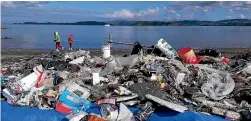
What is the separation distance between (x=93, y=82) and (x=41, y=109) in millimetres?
1751

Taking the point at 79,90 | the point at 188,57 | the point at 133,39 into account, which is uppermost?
the point at 188,57

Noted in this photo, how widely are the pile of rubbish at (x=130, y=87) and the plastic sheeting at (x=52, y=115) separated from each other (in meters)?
0.15

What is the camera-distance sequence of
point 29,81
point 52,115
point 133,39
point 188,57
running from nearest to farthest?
1. point 52,115
2. point 29,81
3. point 188,57
4. point 133,39

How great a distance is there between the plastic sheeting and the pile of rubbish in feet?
0.49

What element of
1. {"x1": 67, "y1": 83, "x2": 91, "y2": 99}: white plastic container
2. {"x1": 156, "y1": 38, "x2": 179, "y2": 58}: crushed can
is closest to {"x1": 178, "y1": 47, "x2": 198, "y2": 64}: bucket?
{"x1": 156, "y1": 38, "x2": 179, "y2": 58}: crushed can

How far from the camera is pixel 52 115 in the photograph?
25.8 ft

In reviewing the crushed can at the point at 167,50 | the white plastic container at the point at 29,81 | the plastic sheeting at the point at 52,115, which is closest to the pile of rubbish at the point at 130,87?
the white plastic container at the point at 29,81

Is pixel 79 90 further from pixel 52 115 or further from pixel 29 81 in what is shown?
pixel 29 81

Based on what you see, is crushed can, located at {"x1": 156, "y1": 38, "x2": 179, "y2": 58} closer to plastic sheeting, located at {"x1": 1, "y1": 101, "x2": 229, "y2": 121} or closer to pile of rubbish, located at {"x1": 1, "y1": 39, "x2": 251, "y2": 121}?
pile of rubbish, located at {"x1": 1, "y1": 39, "x2": 251, "y2": 121}

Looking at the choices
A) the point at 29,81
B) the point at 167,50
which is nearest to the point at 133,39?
the point at 167,50

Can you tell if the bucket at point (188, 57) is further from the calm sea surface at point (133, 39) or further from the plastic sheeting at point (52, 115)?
the calm sea surface at point (133, 39)

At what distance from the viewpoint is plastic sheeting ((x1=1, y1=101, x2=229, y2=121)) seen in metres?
7.34

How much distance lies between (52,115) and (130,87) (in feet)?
7.07

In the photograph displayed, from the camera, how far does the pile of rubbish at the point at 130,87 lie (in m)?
7.82
